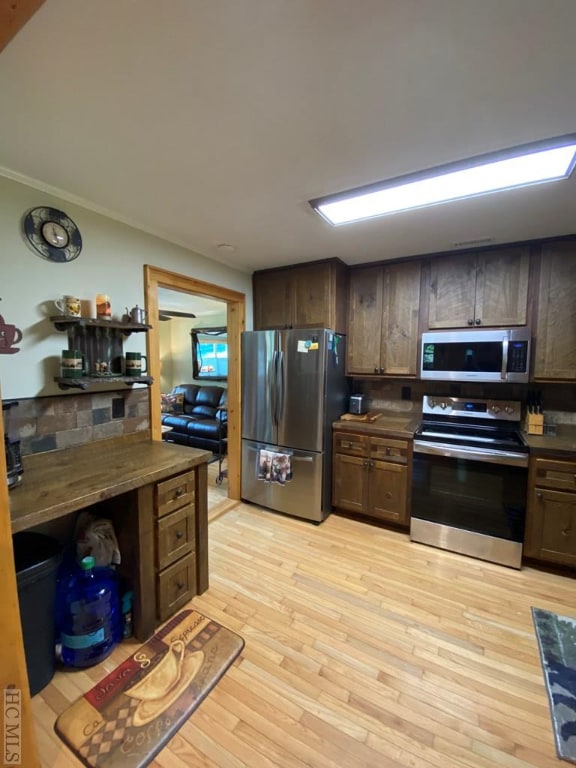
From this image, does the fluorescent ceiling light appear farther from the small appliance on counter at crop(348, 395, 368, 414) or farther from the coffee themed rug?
the coffee themed rug

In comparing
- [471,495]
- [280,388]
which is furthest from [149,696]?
[471,495]

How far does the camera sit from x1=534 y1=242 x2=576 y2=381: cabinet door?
7.37 feet

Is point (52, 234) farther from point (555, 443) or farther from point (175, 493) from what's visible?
point (555, 443)

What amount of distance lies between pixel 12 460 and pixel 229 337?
207 cm

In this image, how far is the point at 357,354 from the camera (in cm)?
303

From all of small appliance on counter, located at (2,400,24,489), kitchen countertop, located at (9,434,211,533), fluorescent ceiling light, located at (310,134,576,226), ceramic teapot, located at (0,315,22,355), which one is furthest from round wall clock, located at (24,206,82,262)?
fluorescent ceiling light, located at (310,134,576,226)

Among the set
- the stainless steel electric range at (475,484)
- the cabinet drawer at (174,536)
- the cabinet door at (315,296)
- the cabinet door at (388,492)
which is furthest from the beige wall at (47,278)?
the stainless steel electric range at (475,484)

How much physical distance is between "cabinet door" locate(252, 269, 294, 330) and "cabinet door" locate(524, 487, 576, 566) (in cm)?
241

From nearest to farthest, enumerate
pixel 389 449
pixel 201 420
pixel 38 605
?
pixel 38 605, pixel 389 449, pixel 201 420

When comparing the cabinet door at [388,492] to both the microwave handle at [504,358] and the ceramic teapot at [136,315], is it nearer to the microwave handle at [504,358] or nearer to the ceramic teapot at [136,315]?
the microwave handle at [504,358]

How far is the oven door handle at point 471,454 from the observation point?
2.16m

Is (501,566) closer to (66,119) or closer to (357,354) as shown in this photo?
(357,354)

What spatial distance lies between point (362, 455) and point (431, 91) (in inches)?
92.9

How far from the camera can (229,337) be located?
318 cm
